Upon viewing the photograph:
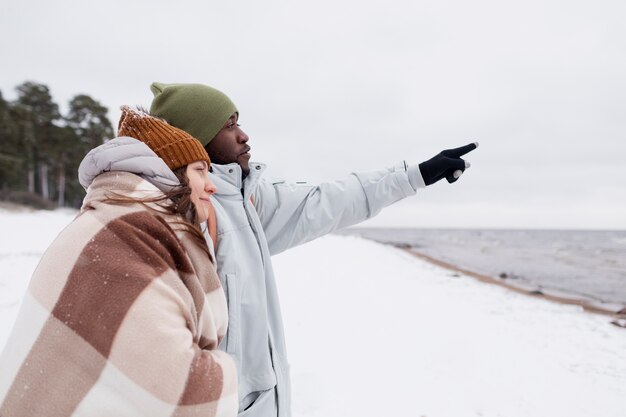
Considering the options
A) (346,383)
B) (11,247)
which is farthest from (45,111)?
(346,383)

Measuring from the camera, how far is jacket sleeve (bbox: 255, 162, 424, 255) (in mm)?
1893

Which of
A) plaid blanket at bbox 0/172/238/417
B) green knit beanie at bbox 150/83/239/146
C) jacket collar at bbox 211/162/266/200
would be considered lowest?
plaid blanket at bbox 0/172/238/417

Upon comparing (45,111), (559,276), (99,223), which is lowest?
(559,276)

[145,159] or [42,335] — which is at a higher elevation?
[145,159]

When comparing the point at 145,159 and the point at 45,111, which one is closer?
the point at 145,159

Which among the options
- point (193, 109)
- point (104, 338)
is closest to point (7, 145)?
point (193, 109)

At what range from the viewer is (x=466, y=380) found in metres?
4.55

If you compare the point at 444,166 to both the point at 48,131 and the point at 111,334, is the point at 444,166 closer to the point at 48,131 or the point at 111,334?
the point at 111,334

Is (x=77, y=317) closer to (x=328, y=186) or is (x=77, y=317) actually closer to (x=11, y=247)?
(x=328, y=186)

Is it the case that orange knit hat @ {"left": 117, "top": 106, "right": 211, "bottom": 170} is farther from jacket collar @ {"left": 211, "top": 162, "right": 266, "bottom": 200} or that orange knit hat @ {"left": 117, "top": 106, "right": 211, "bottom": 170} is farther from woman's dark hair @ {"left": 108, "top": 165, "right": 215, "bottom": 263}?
jacket collar @ {"left": 211, "top": 162, "right": 266, "bottom": 200}

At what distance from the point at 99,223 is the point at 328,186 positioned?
4.26 ft

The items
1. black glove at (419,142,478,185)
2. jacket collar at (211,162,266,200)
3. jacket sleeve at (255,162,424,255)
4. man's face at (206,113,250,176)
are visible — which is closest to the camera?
jacket collar at (211,162,266,200)

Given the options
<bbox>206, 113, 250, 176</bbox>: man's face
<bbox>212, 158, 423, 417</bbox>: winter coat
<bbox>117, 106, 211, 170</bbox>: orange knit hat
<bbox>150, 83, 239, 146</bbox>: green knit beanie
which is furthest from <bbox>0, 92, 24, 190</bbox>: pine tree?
<bbox>117, 106, 211, 170</bbox>: orange knit hat

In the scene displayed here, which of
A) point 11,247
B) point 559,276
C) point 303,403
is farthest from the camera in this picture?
point 559,276
